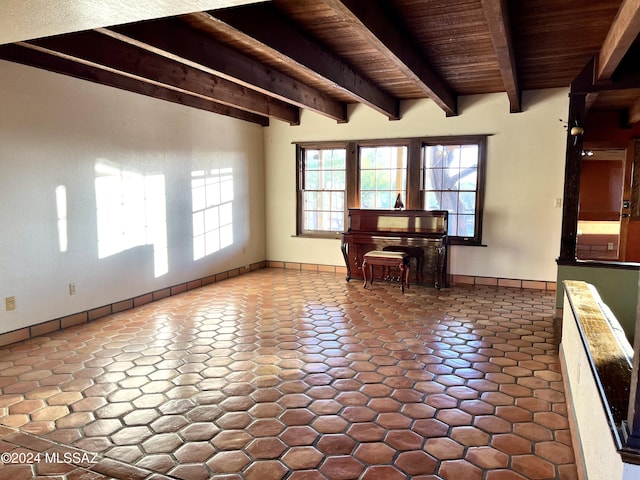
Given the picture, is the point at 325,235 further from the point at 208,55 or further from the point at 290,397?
the point at 290,397

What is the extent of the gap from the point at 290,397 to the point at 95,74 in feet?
12.0

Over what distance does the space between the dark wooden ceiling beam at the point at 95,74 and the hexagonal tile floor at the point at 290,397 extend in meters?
2.39

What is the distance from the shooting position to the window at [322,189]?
7.07 metres

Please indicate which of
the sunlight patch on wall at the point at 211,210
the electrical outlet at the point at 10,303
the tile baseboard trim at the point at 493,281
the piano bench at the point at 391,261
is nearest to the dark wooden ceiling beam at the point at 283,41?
the piano bench at the point at 391,261

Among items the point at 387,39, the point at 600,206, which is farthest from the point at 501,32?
the point at 600,206

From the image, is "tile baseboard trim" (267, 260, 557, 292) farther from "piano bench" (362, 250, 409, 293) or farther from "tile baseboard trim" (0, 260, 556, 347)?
"piano bench" (362, 250, 409, 293)

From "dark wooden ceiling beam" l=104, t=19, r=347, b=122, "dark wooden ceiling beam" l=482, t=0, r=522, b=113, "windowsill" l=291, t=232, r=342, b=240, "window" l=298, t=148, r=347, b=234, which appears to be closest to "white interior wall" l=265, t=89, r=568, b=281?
"window" l=298, t=148, r=347, b=234

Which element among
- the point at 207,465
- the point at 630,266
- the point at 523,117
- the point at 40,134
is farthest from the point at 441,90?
the point at 207,465

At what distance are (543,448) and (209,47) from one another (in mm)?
3671

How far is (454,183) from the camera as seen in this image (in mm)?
6367

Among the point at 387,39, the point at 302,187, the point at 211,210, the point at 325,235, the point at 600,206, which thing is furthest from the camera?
the point at 600,206

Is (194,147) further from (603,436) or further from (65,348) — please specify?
(603,436)

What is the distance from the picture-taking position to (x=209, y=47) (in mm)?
3736

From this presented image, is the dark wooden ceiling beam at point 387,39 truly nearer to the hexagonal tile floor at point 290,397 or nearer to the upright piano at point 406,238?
the upright piano at point 406,238
